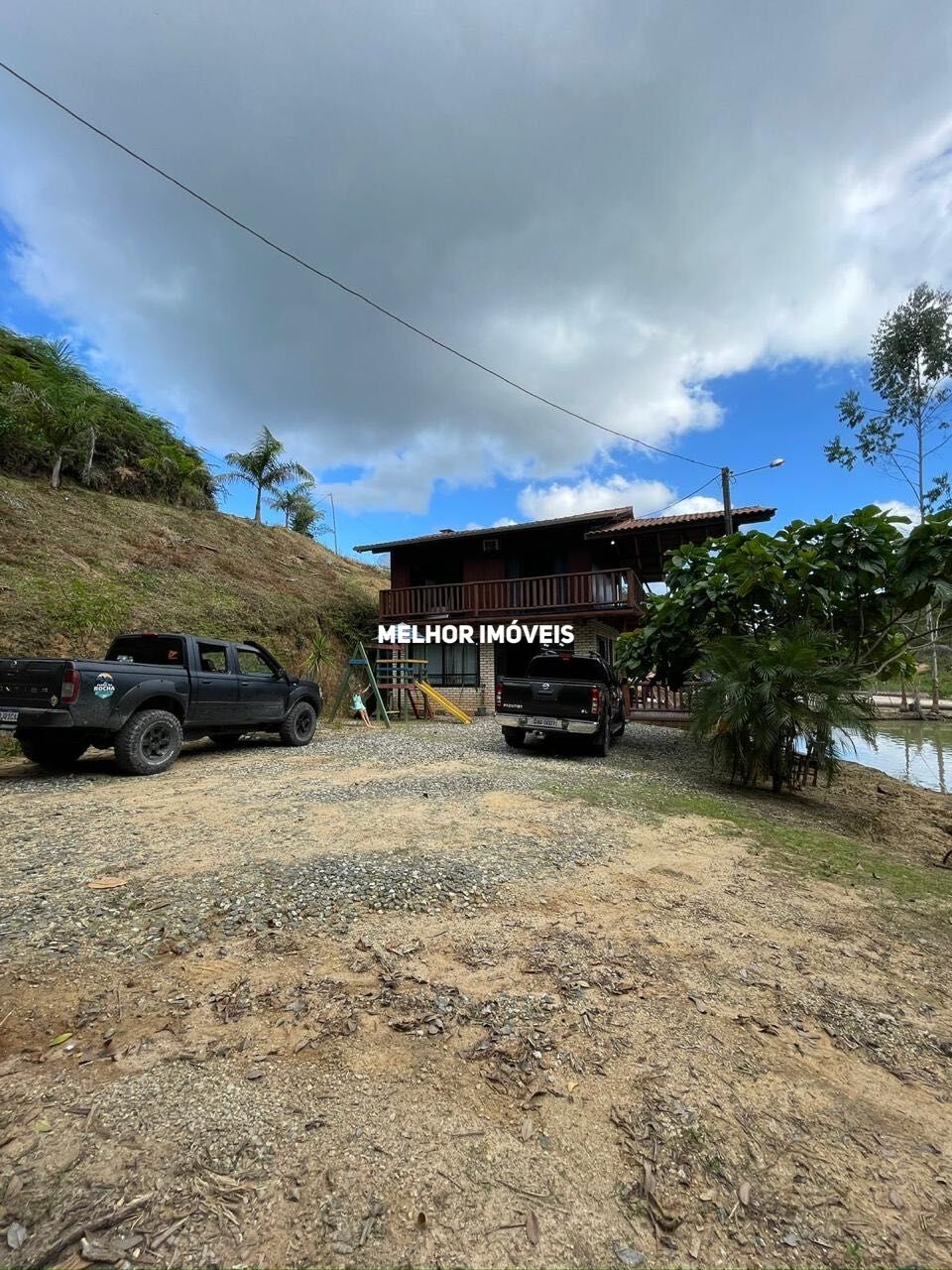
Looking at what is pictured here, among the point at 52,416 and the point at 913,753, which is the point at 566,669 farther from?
the point at 52,416

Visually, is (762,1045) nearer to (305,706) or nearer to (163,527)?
(305,706)

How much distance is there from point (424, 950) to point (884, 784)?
11832 mm

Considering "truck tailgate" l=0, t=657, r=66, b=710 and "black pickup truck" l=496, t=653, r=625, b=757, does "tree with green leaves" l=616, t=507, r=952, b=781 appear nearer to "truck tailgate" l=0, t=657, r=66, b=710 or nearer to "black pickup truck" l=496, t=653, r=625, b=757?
"black pickup truck" l=496, t=653, r=625, b=757

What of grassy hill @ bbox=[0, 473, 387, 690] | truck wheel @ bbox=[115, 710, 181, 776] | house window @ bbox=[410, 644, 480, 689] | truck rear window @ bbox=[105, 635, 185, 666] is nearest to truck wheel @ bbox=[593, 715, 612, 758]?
truck wheel @ bbox=[115, 710, 181, 776]

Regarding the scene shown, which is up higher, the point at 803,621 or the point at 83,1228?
the point at 803,621

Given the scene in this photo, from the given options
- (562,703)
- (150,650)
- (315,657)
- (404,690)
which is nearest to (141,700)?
(150,650)

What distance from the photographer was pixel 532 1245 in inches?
58.7

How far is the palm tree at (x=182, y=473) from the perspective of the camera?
20.5 m

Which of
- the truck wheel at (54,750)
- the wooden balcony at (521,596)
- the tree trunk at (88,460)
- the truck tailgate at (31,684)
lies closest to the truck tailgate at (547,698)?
the truck wheel at (54,750)

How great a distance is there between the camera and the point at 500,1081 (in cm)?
212

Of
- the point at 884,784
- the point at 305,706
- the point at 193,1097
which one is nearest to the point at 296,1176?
the point at 193,1097

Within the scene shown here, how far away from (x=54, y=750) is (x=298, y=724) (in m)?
3.83

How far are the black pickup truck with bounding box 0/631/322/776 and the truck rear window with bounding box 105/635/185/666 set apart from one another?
15mm

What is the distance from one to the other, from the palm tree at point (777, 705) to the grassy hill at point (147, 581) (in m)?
11.9
